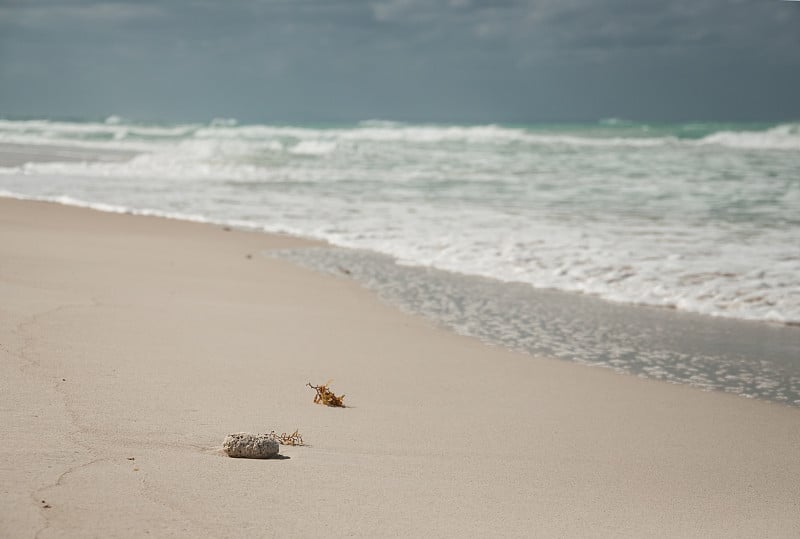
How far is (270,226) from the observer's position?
9969mm

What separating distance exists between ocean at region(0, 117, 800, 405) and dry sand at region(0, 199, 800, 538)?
0.78 m

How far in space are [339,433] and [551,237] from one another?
6086 millimetres

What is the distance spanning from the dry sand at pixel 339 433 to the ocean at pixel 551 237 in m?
0.78

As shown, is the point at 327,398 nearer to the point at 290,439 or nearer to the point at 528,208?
the point at 290,439

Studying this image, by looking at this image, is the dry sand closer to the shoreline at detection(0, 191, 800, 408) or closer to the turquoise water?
the shoreline at detection(0, 191, 800, 408)

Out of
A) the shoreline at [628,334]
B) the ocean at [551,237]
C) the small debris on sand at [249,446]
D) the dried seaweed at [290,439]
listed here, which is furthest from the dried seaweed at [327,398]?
the ocean at [551,237]

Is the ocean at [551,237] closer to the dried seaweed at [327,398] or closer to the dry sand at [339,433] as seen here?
the dry sand at [339,433]

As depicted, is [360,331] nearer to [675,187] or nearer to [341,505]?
[341,505]

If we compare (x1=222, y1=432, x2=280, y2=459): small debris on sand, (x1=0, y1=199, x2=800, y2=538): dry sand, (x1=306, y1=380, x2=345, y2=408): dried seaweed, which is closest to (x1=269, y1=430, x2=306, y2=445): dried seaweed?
(x1=0, y1=199, x2=800, y2=538): dry sand

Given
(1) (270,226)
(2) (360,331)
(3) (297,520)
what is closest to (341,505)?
(3) (297,520)

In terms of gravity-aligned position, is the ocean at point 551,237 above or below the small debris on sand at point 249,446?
above

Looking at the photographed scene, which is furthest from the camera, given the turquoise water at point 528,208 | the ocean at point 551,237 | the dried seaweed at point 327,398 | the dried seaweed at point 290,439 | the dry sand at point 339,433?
the turquoise water at point 528,208

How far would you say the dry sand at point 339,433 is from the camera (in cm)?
215

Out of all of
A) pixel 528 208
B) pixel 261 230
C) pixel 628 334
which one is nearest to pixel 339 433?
pixel 628 334
